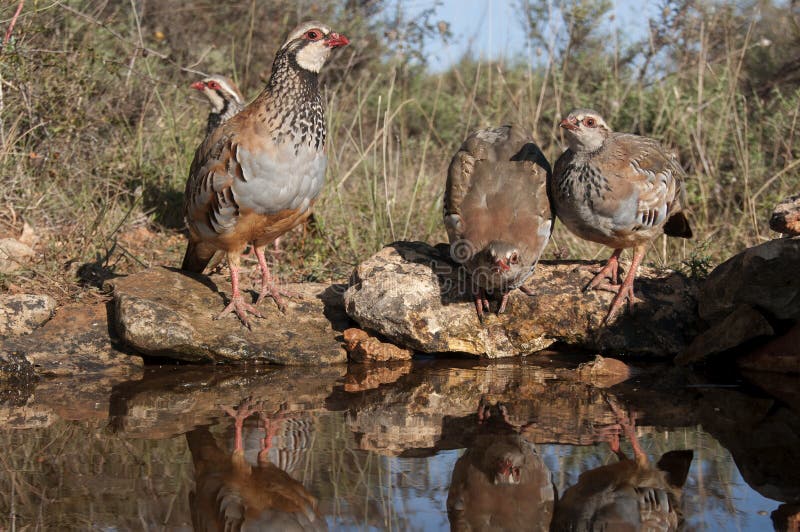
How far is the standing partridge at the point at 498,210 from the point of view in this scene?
479 cm

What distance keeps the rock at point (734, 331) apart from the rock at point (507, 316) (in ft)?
0.88

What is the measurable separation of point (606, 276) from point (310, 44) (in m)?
2.22

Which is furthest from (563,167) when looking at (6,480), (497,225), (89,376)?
(6,480)

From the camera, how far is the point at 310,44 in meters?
5.06

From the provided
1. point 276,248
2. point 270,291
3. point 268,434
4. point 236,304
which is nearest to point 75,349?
point 236,304

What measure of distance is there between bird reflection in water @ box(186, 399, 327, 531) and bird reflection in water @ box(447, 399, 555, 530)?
48 centimetres

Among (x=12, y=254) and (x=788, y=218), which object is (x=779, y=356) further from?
(x=12, y=254)

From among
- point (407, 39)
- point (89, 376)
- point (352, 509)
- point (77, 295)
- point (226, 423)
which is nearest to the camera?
point (352, 509)

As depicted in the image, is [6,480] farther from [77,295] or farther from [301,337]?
[77,295]

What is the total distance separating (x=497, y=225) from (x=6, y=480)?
9.21ft

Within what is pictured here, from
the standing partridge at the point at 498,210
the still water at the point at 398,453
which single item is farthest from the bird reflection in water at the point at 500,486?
the standing partridge at the point at 498,210

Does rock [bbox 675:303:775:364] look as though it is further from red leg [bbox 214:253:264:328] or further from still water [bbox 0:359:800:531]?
red leg [bbox 214:253:264:328]

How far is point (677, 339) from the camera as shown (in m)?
5.05

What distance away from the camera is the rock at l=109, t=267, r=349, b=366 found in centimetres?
479
